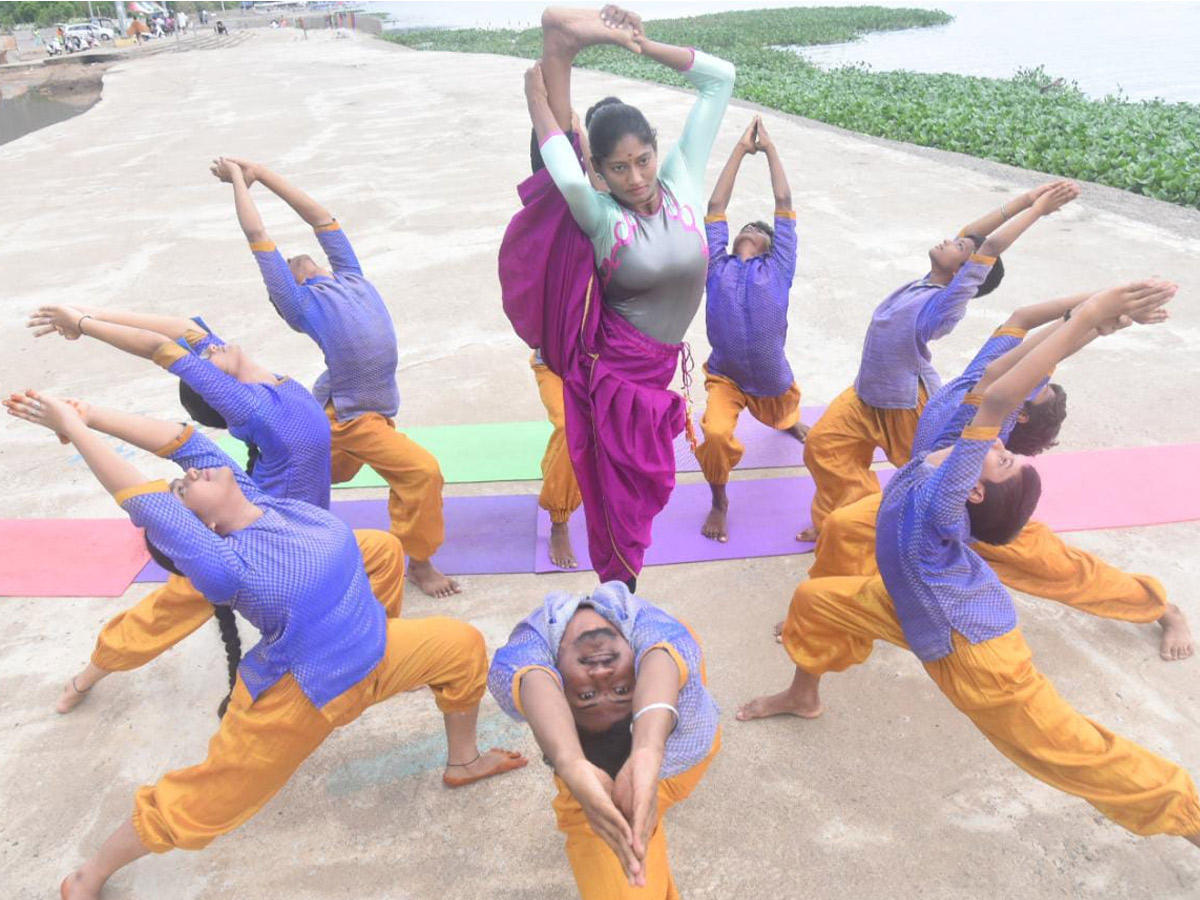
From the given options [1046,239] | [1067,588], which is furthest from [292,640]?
[1046,239]

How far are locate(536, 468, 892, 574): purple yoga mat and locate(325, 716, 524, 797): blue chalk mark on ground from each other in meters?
0.92

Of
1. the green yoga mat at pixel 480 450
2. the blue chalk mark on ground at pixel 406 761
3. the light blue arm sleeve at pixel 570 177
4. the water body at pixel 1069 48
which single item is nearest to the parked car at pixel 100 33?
the water body at pixel 1069 48

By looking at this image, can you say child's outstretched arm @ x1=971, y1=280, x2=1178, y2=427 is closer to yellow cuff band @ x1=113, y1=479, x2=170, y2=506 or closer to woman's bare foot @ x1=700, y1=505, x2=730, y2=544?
woman's bare foot @ x1=700, y1=505, x2=730, y2=544

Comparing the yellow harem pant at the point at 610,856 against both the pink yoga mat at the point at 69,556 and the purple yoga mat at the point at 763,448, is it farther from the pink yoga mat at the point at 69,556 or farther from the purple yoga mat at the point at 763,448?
the pink yoga mat at the point at 69,556

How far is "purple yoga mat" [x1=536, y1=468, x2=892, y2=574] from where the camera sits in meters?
3.78

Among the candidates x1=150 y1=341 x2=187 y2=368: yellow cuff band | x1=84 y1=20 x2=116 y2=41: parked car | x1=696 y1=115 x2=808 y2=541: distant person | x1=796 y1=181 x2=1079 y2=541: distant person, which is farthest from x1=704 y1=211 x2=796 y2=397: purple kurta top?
x1=84 y1=20 x2=116 y2=41: parked car

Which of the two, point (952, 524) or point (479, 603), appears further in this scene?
point (479, 603)

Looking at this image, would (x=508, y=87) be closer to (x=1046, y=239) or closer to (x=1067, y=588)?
(x=1046, y=239)

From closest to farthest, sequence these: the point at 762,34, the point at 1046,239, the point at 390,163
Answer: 1. the point at 1046,239
2. the point at 390,163
3. the point at 762,34

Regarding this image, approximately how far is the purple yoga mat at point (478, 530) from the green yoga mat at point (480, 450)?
0.65 feet

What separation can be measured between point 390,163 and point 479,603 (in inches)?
372

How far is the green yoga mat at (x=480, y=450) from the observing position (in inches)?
177

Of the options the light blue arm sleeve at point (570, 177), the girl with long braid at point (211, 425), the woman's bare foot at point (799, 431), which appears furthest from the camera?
the woman's bare foot at point (799, 431)

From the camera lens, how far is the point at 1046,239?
7.25 meters
